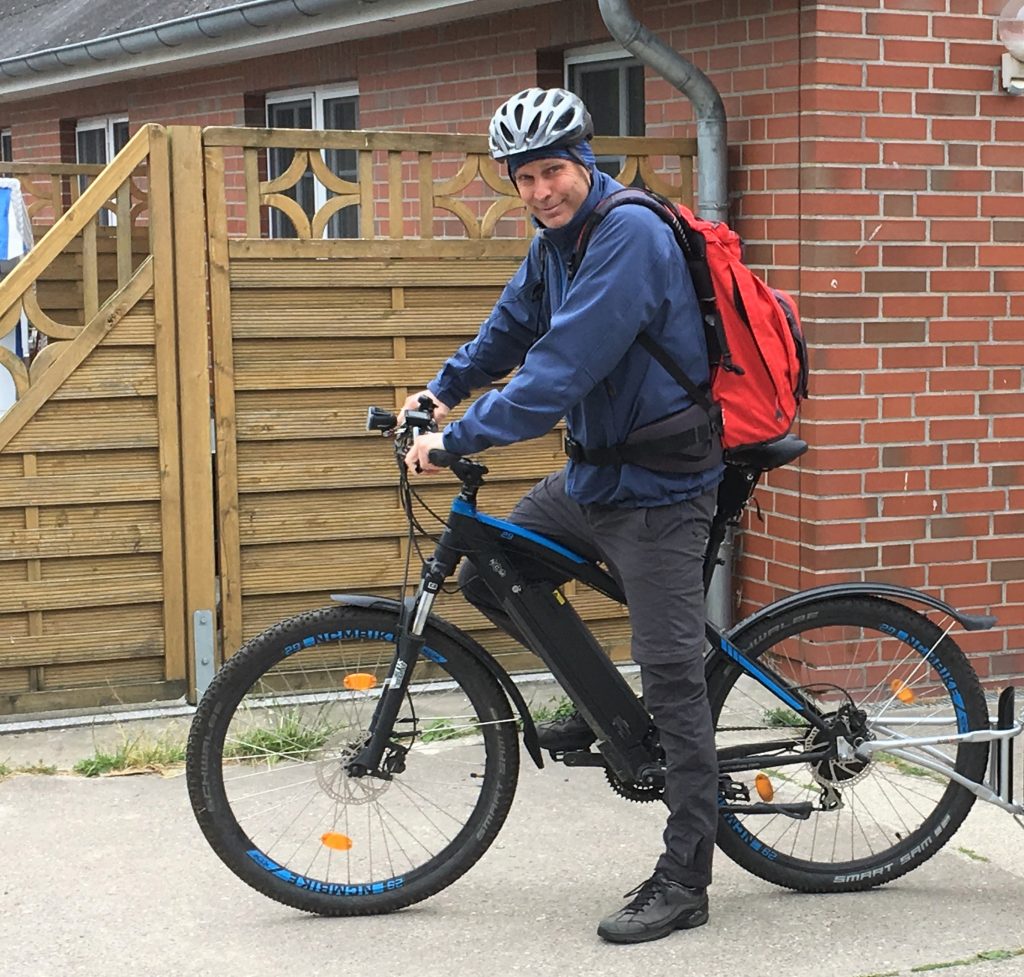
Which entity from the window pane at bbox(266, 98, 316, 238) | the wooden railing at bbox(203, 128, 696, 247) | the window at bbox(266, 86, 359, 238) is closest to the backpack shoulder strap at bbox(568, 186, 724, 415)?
the wooden railing at bbox(203, 128, 696, 247)

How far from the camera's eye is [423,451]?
4062 mm

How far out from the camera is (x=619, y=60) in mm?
7438

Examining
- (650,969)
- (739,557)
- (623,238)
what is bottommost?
(650,969)

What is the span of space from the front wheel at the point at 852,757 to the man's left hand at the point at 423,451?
0.92 m

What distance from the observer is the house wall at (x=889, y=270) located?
612 cm

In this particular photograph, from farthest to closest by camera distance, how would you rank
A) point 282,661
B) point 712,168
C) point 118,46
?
point 118,46, point 712,168, point 282,661

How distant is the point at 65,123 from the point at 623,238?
1011 centimetres

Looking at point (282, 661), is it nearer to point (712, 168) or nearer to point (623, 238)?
point (623, 238)

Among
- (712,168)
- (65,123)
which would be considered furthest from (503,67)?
(65,123)

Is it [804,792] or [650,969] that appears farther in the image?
[804,792]

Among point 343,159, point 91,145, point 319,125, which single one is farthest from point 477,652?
point 91,145

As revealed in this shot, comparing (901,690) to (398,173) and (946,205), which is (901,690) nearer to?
(946,205)

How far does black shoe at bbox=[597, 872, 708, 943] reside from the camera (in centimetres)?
425

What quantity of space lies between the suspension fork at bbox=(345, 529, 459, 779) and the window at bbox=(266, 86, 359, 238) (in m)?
5.35
